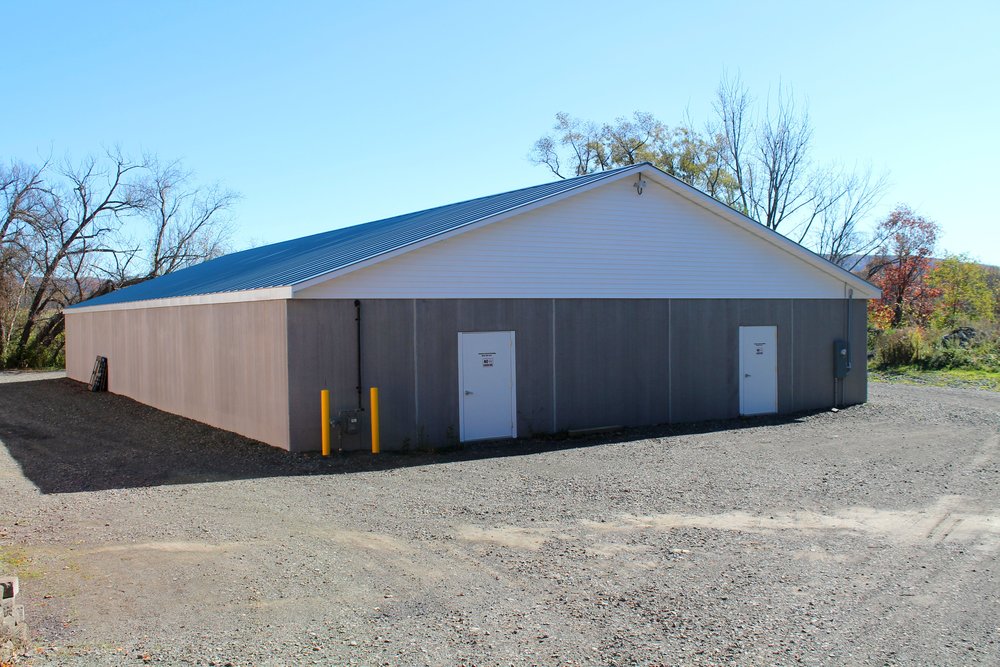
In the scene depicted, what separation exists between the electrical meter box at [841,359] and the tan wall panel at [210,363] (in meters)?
12.4

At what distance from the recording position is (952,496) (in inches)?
358

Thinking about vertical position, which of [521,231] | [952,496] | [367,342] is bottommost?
[952,496]

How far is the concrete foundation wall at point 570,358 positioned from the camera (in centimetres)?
1191

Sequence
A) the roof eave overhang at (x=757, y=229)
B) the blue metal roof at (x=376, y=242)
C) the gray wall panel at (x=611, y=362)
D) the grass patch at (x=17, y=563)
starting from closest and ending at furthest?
1. the grass patch at (x=17, y=563)
2. the blue metal roof at (x=376, y=242)
3. the gray wall panel at (x=611, y=362)
4. the roof eave overhang at (x=757, y=229)

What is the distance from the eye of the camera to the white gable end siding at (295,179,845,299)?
41.4ft

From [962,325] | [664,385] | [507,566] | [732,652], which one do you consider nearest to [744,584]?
[732,652]

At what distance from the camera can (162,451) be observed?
12.1 meters

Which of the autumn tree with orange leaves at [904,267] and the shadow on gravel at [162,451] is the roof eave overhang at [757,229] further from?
the autumn tree with orange leaves at [904,267]

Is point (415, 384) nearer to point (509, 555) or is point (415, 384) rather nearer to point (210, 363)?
point (210, 363)

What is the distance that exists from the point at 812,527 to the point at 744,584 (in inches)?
83.0

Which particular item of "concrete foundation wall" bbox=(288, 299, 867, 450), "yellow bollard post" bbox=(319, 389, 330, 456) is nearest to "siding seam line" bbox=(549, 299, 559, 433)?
"concrete foundation wall" bbox=(288, 299, 867, 450)

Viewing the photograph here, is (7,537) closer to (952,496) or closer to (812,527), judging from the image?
(812,527)

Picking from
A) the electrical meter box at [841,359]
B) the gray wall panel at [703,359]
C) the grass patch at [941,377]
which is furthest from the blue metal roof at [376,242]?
the grass patch at [941,377]

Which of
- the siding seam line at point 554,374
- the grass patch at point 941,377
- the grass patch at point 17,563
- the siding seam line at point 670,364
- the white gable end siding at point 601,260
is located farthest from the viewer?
the grass patch at point 941,377
